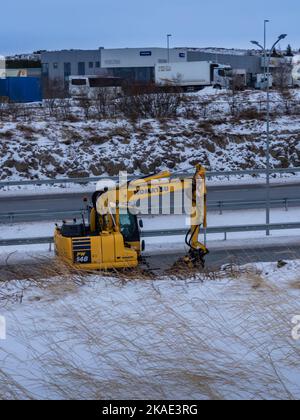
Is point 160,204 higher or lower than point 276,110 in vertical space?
lower

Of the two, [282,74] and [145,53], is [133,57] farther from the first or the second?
[282,74]

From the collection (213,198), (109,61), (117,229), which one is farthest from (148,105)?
(109,61)

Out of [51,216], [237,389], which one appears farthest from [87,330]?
[51,216]

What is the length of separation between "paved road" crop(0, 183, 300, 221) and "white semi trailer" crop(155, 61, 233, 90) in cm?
2857

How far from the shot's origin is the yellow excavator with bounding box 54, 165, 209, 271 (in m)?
13.5

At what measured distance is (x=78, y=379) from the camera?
5.09 meters

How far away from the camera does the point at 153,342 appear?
18.7 feet

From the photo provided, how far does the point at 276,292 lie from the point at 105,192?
25.3 feet

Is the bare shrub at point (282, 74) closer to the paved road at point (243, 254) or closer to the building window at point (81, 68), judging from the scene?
the building window at point (81, 68)

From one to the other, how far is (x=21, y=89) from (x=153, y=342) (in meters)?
45.4

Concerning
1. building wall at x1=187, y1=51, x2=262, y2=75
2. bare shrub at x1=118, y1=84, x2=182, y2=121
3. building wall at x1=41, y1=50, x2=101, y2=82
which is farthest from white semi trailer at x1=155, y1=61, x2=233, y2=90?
building wall at x1=41, y1=50, x2=101, y2=82

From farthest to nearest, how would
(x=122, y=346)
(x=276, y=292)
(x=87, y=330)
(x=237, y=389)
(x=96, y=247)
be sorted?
→ (x=96, y=247) → (x=276, y=292) → (x=87, y=330) → (x=122, y=346) → (x=237, y=389)

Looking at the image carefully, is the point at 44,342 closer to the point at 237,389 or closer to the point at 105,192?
the point at 237,389
